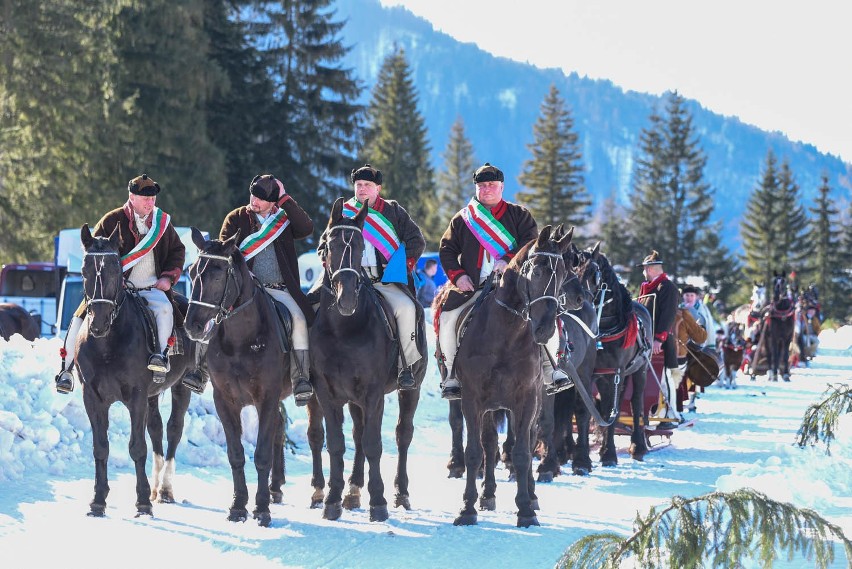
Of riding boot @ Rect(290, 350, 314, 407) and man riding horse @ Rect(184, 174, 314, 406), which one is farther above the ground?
man riding horse @ Rect(184, 174, 314, 406)

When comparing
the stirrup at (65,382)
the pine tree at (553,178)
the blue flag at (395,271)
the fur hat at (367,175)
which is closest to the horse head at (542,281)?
the blue flag at (395,271)

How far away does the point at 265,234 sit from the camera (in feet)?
34.8

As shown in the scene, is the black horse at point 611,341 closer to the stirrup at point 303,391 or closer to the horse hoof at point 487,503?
the horse hoof at point 487,503

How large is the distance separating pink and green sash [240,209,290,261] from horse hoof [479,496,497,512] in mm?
2996

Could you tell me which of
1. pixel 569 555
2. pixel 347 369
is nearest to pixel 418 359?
pixel 347 369

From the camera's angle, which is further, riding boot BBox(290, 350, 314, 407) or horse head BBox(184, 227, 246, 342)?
riding boot BBox(290, 350, 314, 407)

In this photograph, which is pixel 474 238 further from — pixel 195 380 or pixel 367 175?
pixel 195 380

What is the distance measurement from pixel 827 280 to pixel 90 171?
6424 centimetres

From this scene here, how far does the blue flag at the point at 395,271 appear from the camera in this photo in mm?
10633

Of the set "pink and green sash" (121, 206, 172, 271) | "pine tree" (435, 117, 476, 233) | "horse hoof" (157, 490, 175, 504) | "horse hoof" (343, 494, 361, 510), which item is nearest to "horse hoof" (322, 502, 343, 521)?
"horse hoof" (343, 494, 361, 510)

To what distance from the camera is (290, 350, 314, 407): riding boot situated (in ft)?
32.3

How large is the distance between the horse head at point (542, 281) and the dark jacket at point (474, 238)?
47.7 inches

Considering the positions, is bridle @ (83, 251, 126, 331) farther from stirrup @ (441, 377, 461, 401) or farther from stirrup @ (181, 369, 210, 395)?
stirrup @ (441, 377, 461, 401)

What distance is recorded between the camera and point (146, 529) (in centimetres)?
927
